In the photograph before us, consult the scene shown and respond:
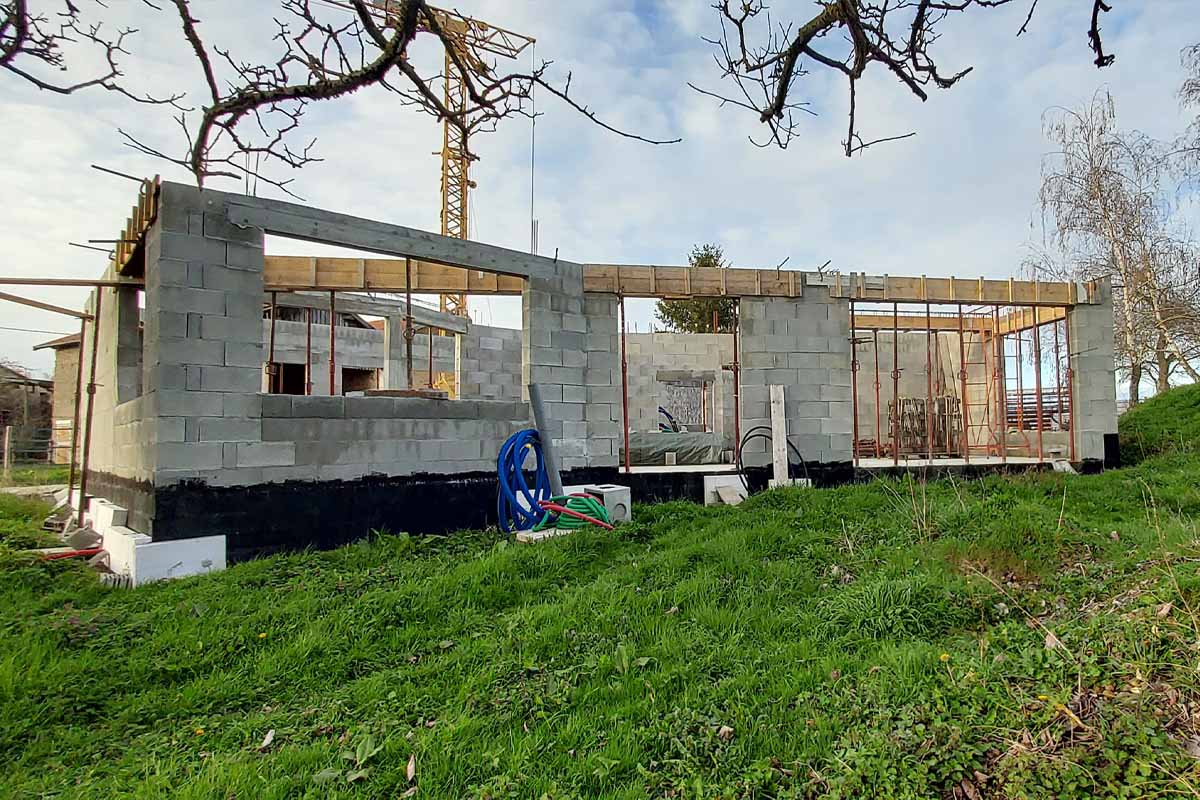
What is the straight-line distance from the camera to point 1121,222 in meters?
15.3

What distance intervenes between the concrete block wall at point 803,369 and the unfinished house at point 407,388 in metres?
0.02

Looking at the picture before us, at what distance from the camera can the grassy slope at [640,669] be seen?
2.19m

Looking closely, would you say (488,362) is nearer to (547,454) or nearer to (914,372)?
(547,454)

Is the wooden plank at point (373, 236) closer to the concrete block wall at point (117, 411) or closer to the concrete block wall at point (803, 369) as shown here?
the concrete block wall at point (117, 411)

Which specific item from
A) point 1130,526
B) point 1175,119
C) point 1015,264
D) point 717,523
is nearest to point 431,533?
point 717,523

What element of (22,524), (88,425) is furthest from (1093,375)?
(22,524)

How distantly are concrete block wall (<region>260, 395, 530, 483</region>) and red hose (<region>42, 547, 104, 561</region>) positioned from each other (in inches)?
66.7

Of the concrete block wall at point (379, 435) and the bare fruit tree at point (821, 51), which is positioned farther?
the concrete block wall at point (379, 435)

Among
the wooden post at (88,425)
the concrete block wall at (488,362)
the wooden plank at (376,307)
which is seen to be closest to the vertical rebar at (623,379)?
the wooden plank at (376,307)

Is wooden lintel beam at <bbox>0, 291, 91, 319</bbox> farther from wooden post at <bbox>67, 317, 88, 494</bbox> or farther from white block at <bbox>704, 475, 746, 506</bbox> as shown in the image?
white block at <bbox>704, 475, 746, 506</bbox>

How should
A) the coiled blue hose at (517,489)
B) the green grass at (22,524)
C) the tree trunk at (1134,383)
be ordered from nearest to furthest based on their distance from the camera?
the green grass at (22,524) → the coiled blue hose at (517,489) → the tree trunk at (1134,383)

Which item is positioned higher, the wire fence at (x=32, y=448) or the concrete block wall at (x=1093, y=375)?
the concrete block wall at (x=1093, y=375)

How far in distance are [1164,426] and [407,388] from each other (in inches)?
505

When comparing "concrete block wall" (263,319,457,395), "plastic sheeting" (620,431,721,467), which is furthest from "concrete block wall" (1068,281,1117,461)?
"concrete block wall" (263,319,457,395)
